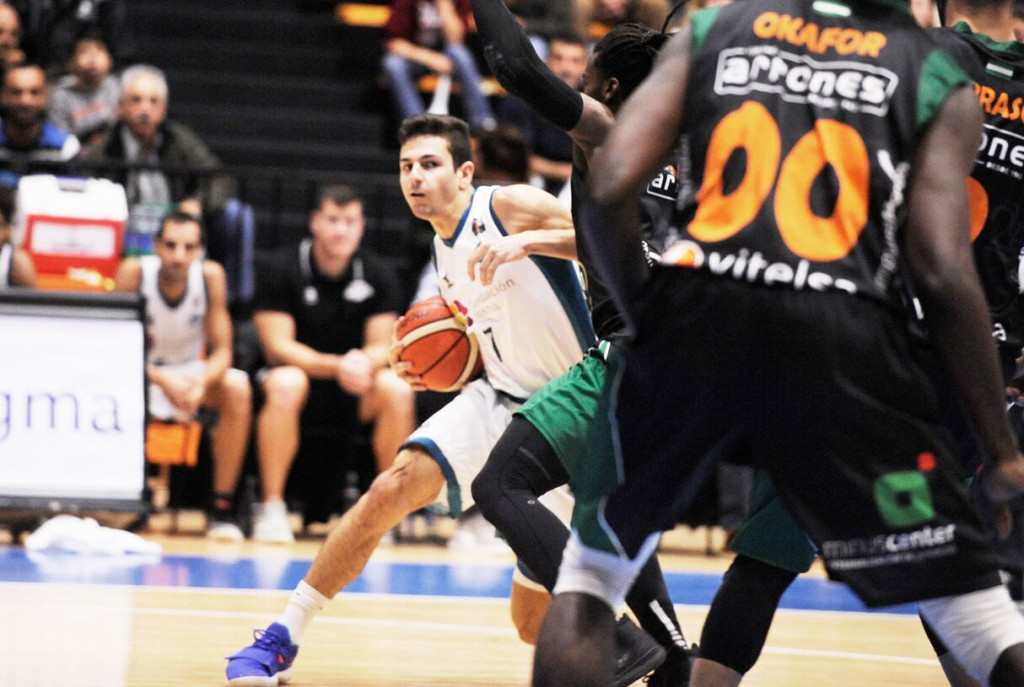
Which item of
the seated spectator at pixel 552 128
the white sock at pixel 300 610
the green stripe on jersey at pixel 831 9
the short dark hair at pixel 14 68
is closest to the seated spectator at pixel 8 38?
the short dark hair at pixel 14 68

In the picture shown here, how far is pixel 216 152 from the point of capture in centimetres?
1128

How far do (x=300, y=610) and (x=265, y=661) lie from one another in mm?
223

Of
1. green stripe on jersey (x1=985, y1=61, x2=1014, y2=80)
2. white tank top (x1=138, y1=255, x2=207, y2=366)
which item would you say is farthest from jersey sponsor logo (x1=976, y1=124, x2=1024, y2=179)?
white tank top (x1=138, y1=255, x2=207, y2=366)

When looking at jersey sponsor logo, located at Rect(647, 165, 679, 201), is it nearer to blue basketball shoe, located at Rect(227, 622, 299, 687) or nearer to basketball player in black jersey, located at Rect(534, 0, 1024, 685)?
basketball player in black jersey, located at Rect(534, 0, 1024, 685)

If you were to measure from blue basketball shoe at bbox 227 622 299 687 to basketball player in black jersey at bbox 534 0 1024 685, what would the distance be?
183cm

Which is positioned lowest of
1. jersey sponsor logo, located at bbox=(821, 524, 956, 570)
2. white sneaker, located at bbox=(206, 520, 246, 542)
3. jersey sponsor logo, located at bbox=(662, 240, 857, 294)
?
white sneaker, located at bbox=(206, 520, 246, 542)

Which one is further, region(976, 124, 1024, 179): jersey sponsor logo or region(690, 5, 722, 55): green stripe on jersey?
region(976, 124, 1024, 179): jersey sponsor logo

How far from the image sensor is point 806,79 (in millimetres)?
2799

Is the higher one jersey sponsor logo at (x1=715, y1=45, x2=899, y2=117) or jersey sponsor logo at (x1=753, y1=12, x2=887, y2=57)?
jersey sponsor logo at (x1=753, y1=12, x2=887, y2=57)

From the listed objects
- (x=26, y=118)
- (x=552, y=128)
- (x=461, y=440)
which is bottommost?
(x=461, y=440)

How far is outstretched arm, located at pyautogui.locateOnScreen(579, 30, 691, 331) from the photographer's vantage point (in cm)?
277

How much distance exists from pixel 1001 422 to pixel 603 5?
8505 mm

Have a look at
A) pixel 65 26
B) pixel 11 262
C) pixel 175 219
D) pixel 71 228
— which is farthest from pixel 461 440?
pixel 65 26

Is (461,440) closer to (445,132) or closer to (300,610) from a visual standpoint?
(300,610)
